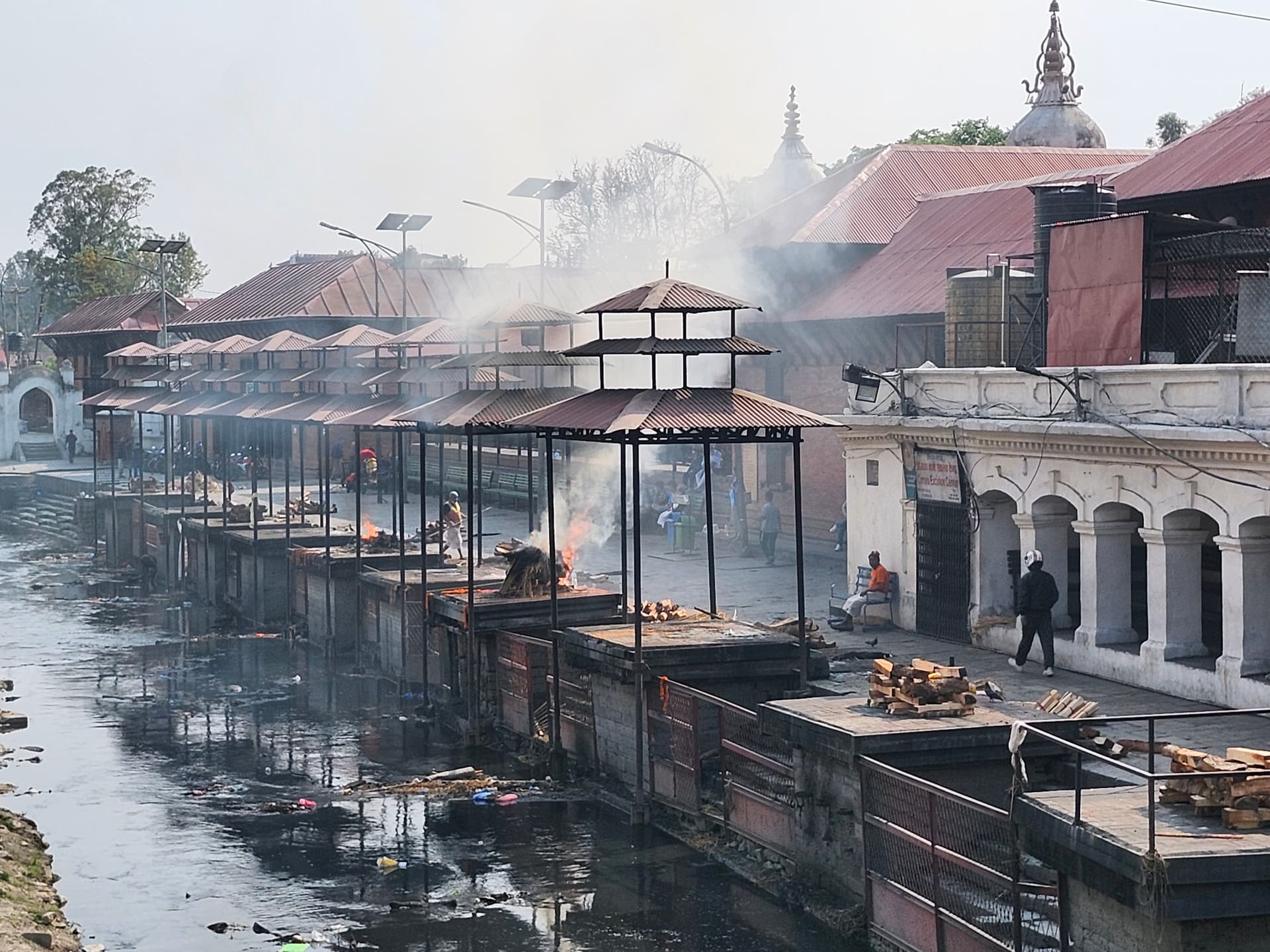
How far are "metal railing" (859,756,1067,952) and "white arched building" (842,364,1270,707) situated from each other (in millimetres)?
6575

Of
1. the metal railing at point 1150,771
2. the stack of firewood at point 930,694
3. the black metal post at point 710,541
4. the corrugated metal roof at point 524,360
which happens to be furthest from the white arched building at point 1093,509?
the metal railing at point 1150,771

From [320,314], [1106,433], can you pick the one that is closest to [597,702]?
[1106,433]

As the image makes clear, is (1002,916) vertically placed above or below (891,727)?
below

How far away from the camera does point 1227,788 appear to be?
10.5m

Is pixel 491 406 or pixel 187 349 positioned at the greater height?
pixel 187 349

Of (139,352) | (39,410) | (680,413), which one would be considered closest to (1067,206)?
(680,413)

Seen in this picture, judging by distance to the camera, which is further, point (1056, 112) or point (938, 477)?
point (1056, 112)

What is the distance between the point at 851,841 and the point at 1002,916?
94.5 inches

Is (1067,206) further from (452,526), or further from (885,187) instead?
(885,187)

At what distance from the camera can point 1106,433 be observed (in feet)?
66.1

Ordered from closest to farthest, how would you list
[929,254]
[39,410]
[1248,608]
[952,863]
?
1. [952,863]
2. [1248,608]
3. [929,254]
4. [39,410]

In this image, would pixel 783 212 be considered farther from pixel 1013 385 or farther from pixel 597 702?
pixel 597 702

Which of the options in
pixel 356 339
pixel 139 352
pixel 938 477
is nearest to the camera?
pixel 938 477

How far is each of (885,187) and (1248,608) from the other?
26384mm
